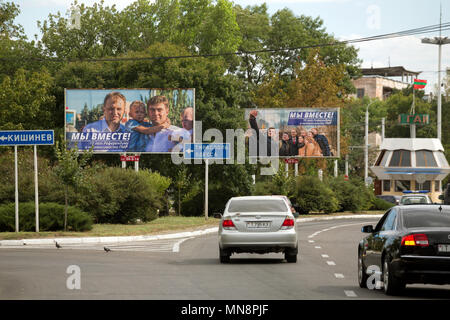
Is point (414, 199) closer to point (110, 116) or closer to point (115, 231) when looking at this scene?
point (115, 231)

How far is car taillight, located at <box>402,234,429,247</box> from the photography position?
12.8 meters

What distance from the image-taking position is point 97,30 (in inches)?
2872

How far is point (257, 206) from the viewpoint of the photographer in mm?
20797

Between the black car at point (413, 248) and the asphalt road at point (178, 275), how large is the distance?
412 millimetres

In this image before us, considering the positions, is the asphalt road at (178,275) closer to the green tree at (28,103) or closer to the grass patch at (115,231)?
the grass patch at (115,231)

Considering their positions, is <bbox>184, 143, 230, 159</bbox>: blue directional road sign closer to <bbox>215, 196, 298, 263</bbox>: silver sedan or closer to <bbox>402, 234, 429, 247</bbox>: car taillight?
<bbox>215, 196, 298, 263</bbox>: silver sedan

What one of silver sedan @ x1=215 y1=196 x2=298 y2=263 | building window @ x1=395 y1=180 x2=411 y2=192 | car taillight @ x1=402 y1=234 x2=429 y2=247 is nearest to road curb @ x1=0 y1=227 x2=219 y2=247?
silver sedan @ x1=215 y1=196 x2=298 y2=263

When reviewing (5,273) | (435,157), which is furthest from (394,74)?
(5,273)

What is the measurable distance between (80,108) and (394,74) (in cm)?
13241

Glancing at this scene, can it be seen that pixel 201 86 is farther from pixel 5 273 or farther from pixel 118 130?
pixel 5 273

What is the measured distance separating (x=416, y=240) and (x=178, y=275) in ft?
18.2

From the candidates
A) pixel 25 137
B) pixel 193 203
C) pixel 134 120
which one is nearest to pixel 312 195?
pixel 193 203

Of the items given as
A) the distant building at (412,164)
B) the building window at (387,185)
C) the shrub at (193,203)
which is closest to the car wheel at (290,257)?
the shrub at (193,203)

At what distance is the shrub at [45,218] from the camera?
103 feet
